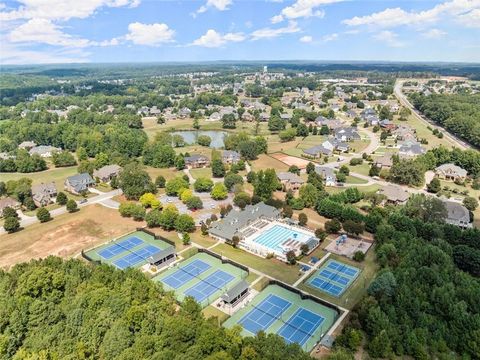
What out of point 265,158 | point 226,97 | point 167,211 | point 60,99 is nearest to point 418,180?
point 265,158

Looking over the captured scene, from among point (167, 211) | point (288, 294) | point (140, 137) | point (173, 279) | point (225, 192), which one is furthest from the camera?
point (140, 137)

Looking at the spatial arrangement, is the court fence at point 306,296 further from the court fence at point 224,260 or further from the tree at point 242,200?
the tree at point 242,200

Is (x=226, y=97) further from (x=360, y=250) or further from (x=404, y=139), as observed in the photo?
(x=360, y=250)

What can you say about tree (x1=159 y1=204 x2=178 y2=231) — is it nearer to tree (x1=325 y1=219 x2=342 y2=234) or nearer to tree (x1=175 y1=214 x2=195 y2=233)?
tree (x1=175 y1=214 x2=195 y2=233)

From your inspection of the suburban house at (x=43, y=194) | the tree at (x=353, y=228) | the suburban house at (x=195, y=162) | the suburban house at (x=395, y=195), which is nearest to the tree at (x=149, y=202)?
the suburban house at (x=43, y=194)

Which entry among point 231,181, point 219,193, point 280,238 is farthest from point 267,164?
point 280,238

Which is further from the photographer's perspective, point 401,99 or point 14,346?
point 401,99
